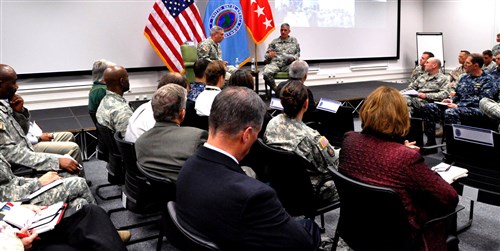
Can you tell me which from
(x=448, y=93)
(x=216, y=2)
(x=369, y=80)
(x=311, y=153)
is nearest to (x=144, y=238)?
(x=311, y=153)

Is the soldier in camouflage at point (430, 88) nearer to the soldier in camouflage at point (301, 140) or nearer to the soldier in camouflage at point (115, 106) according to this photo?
the soldier in camouflage at point (301, 140)

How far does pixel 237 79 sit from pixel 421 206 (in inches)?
79.0

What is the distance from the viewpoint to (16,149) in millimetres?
2480

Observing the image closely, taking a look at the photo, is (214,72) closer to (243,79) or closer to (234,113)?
(243,79)

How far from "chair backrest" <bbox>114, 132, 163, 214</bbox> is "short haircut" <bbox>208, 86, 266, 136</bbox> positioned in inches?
44.0

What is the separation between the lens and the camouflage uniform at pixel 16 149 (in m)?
2.43

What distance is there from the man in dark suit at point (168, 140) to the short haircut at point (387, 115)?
82 cm

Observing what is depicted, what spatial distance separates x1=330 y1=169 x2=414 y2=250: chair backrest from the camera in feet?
5.31

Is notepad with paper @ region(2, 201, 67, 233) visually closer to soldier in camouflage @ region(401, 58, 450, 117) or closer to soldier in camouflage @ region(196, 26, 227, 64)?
soldier in camouflage @ region(196, 26, 227, 64)

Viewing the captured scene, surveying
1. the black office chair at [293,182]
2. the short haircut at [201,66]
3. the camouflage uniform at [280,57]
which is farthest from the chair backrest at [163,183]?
the camouflage uniform at [280,57]

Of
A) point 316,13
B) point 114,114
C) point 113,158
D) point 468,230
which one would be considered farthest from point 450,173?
Answer: point 316,13

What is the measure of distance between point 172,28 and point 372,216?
521cm

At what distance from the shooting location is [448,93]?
513 centimetres

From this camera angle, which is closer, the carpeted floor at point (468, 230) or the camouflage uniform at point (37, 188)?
the camouflage uniform at point (37, 188)
